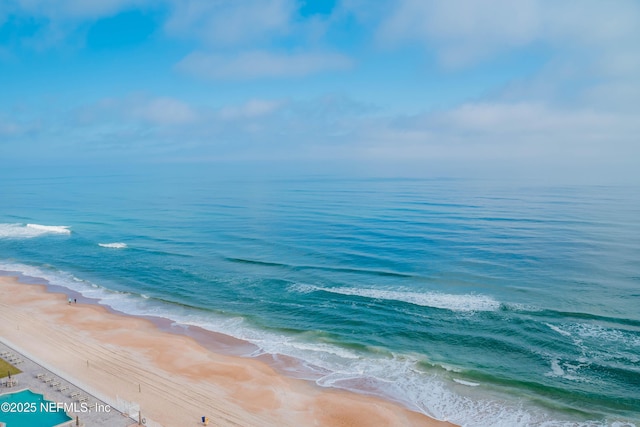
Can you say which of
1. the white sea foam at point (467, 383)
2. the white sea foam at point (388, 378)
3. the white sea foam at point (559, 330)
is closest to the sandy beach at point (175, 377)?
the white sea foam at point (388, 378)

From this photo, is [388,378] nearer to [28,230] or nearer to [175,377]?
[175,377]

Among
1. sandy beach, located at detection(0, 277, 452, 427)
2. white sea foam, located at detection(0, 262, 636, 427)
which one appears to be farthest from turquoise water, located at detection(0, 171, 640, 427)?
sandy beach, located at detection(0, 277, 452, 427)

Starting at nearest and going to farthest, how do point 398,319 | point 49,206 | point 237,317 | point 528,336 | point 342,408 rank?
point 342,408
point 528,336
point 398,319
point 237,317
point 49,206

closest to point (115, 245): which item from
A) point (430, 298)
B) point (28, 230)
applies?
point (28, 230)

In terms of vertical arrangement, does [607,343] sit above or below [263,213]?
below

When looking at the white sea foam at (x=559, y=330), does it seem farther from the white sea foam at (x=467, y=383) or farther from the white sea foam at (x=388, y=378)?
the white sea foam at (x=467, y=383)

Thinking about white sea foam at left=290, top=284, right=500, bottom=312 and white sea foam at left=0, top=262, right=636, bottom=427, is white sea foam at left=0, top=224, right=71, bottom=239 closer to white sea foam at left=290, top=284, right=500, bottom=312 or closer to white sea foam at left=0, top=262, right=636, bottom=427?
white sea foam at left=0, top=262, right=636, bottom=427

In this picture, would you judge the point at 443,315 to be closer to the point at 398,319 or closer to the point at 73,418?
the point at 398,319

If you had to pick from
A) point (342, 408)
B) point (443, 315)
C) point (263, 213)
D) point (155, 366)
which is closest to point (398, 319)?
point (443, 315)
